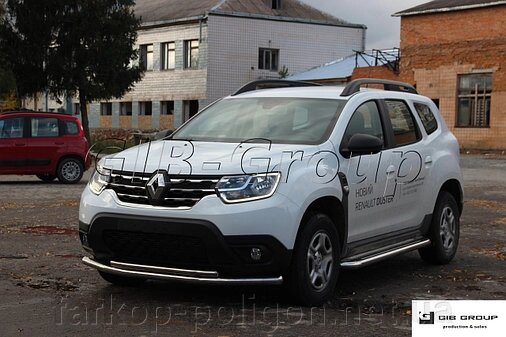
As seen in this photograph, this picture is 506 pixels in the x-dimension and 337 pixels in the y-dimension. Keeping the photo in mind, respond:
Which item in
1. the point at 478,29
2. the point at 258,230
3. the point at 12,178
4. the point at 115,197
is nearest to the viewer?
the point at 258,230

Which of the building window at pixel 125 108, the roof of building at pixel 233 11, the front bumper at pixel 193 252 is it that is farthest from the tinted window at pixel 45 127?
the building window at pixel 125 108

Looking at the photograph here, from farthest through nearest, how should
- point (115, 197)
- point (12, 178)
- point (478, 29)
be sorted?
point (478, 29) < point (12, 178) < point (115, 197)

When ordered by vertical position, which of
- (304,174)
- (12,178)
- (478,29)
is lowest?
(12,178)

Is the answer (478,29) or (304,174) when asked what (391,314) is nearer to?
(304,174)

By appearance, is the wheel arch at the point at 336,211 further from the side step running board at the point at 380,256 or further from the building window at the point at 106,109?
the building window at the point at 106,109

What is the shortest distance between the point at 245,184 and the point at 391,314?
60.6 inches

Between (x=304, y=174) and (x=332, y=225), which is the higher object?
(x=304, y=174)

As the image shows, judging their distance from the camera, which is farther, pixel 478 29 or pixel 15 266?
pixel 478 29

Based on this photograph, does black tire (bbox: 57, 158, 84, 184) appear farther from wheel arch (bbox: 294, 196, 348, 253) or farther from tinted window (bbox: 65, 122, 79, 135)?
wheel arch (bbox: 294, 196, 348, 253)

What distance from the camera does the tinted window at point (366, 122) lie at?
696cm

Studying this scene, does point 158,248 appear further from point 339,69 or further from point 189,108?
point 189,108

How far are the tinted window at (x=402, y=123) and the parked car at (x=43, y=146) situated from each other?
11.8 meters

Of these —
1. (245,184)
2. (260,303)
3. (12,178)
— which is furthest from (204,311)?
(12,178)

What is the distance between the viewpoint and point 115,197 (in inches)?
241
